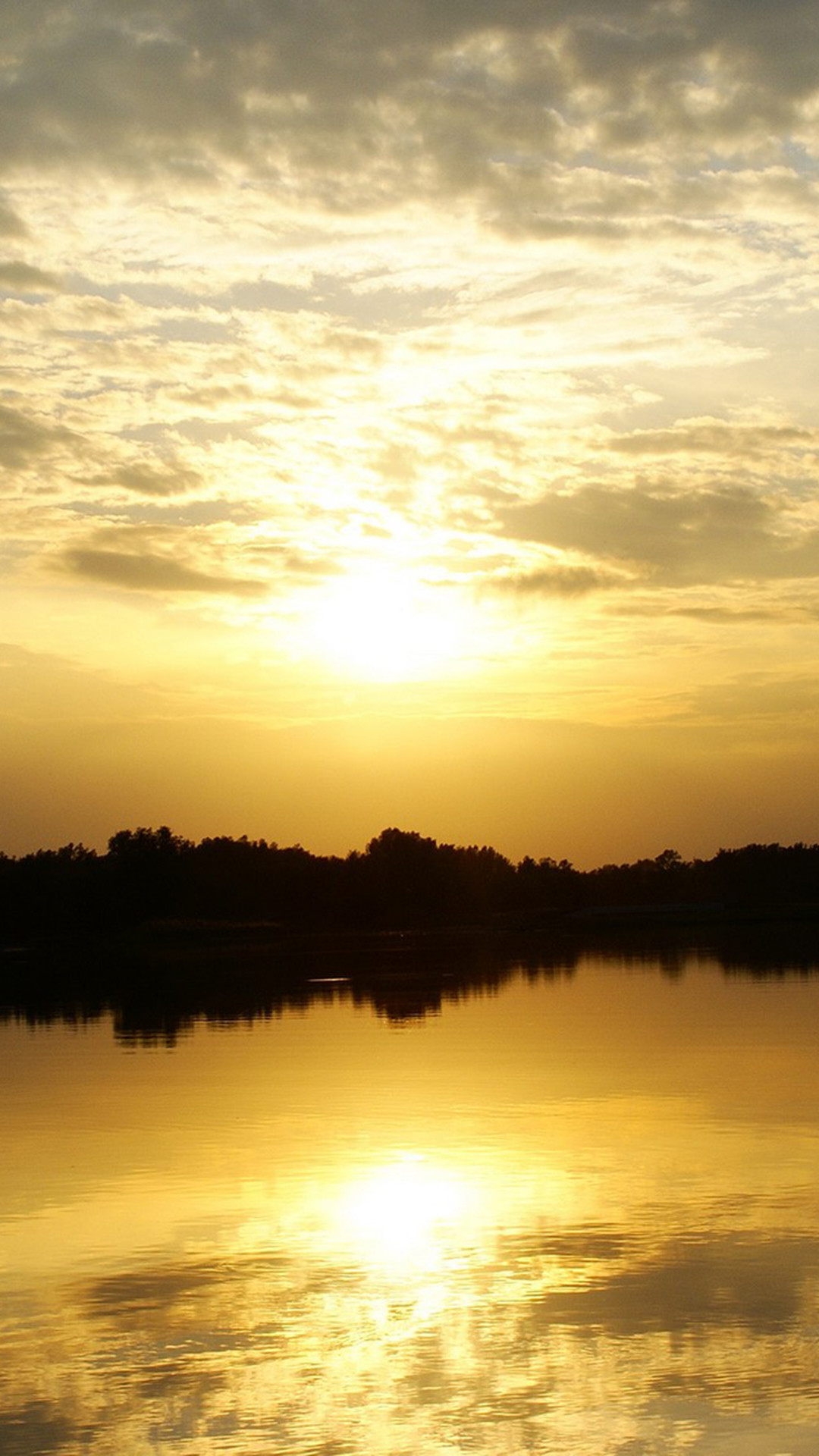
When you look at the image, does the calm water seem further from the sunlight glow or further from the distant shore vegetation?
the distant shore vegetation

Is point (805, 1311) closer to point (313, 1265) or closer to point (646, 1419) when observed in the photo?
point (646, 1419)

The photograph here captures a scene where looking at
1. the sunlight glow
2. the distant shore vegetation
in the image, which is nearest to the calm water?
the sunlight glow

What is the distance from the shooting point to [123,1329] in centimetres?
1150

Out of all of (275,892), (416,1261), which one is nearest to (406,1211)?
(416,1261)

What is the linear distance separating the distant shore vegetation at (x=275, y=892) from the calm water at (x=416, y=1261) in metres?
101

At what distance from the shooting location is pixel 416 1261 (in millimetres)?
13086

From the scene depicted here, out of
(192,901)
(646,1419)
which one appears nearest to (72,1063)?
Result: (646,1419)

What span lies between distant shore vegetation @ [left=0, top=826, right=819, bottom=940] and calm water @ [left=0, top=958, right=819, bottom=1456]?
101 metres

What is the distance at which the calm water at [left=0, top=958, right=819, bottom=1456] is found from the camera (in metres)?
9.59

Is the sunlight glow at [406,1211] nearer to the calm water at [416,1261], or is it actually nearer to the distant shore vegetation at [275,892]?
the calm water at [416,1261]

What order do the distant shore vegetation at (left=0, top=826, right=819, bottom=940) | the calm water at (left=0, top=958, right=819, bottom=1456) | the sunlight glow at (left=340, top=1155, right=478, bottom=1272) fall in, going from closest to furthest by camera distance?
1. the calm water at (left=0, top=958, right=819, bottom=1456)
2. the sunlight glow at (left=340, top=1155, right=478, bottom=1272)
3. the distant shore vegetation at (left=0, top=826, right=819, bottom=940)

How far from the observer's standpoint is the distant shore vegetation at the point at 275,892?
125312 mm

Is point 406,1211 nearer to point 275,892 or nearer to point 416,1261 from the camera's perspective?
point 416,1261

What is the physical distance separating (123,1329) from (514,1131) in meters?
8.48
